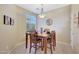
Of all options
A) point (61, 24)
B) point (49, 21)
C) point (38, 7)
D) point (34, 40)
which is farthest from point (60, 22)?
point (34, 40)

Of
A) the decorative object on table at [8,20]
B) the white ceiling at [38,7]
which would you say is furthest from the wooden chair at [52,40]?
the decorative object on table at [8,20]

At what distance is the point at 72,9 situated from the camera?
103 inches

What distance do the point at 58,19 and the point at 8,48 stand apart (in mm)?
1204

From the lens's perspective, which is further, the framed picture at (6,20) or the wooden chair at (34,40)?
the wooden chair at (34,40)

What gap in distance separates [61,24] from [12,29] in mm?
1038

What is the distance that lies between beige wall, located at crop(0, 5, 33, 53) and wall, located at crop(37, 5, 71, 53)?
36 cm

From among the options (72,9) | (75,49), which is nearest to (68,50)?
(75,49)

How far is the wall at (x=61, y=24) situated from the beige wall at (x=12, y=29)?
0.36 m

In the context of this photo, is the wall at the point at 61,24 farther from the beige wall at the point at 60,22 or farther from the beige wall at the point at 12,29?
the beige wall at the point at 12,29

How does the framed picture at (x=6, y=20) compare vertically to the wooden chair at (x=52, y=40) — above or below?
above

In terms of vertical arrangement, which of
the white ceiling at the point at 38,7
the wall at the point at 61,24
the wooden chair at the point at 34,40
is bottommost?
the wooden chair at the point at 34,40

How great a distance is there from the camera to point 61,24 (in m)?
2.70

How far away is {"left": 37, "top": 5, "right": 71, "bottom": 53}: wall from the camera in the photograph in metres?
2.64

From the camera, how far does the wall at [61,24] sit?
264 centimetres
